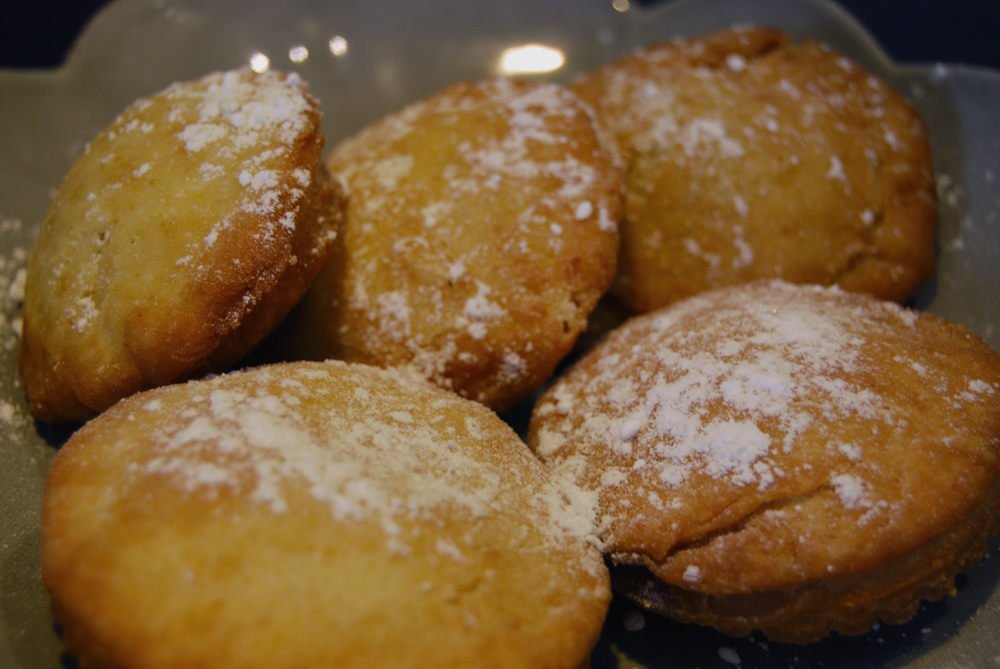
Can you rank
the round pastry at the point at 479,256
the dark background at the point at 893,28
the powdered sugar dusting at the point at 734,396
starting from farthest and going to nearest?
the dark background at the point at 893,28 < the round pastry at the point at 479,256 < the powdered sugar dusting at the point at 734,396

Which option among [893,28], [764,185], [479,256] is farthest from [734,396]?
[893,28]

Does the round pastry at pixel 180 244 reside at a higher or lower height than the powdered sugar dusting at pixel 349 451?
higher

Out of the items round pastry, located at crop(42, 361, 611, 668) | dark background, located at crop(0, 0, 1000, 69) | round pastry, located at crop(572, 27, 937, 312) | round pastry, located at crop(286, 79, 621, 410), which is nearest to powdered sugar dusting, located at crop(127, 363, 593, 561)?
round pastry, located at crop(42, 361, 611, 668)

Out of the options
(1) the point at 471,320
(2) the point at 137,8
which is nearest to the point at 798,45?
(1) the point at 471,320

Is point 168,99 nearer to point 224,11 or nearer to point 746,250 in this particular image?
point 224,11

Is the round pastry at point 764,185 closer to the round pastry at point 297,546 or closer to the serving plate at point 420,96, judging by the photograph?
the serving plate at point 420,96

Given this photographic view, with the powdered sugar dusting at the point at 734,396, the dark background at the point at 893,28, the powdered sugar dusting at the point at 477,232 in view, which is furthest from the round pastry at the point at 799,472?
the dark background at the point at 893,28
